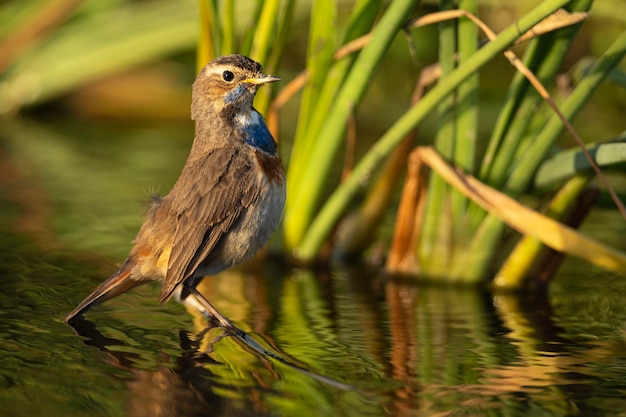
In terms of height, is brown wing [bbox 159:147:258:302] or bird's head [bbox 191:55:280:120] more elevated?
bird's head [bbox 191:55:280:120]

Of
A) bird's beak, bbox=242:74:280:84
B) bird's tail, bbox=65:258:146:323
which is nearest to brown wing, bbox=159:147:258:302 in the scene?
bird's tail, bbox=65:258:146:323

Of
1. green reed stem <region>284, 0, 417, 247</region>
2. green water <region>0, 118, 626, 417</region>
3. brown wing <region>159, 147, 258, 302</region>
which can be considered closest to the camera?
green water <region>0, 118, 626, 417</region>

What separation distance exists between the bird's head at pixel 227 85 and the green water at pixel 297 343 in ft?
3.06

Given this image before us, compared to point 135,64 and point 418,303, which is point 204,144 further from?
point 135,64

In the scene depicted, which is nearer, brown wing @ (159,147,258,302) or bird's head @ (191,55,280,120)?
brown wing @ (159,147,258,302)

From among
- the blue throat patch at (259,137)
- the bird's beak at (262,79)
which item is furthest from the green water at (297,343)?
the bird's beak at (262,79)

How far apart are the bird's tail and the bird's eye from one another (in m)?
0.88

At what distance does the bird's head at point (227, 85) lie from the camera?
4734 millimetres

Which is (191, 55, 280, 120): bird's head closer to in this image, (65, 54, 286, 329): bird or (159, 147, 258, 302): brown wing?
(65, 54, 286, 329): bird

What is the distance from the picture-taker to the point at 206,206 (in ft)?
15.1

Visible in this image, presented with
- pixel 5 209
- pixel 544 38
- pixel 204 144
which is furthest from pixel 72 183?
pixel 544 38

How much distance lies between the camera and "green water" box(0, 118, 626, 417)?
12.3 feet

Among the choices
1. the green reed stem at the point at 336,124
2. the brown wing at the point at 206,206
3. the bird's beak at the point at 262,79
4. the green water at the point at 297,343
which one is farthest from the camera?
the green reed stem at the point at 336,124

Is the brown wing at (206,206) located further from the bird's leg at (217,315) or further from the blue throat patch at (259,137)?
the bird's leg at (217,315)
